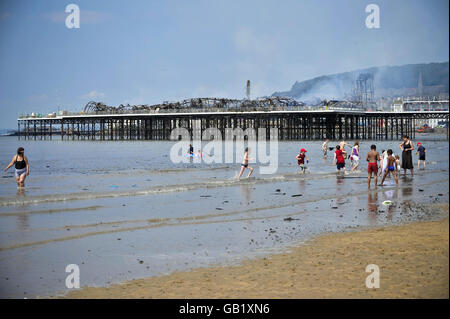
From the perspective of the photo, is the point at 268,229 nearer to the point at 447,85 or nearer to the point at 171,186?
the point at 447,85

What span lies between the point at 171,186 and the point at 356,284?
14.2m

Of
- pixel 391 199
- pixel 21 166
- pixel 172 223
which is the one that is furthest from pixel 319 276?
pixel 21 166

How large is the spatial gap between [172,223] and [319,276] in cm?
543

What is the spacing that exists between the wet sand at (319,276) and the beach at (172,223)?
21cm

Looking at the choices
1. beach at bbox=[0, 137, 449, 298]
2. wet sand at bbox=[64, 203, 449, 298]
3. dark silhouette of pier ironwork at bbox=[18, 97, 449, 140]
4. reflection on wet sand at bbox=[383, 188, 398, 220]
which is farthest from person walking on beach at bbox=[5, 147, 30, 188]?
dark silhouette of pier ironwork at bbox=[18, 97, 449, 140]

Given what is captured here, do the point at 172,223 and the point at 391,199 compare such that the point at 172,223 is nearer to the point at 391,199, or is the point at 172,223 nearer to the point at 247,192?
the point at 247,192

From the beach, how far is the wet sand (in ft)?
0.69

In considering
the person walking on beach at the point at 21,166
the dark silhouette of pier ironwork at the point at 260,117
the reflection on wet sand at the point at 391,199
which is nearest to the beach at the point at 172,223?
the reflection on wet sand at the point at 391,199

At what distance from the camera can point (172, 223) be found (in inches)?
469

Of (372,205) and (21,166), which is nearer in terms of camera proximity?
(372,205)

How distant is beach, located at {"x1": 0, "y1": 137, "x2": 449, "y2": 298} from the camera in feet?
26.3

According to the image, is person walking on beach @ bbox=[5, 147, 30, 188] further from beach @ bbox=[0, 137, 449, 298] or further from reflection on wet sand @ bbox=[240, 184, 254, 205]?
reflection on wet sand @ bbox=[240, 184, 254, 205]
